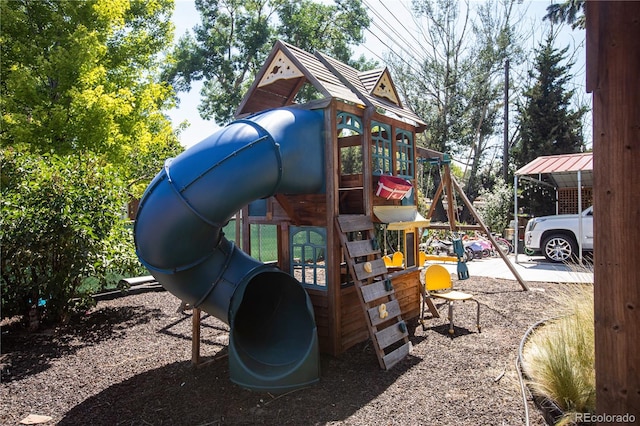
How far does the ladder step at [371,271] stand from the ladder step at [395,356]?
94 centimetres

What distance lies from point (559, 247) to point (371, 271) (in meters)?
9.63

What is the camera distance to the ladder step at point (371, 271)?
521 cm

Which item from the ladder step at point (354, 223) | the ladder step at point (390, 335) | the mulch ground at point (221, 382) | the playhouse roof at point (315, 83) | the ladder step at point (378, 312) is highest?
the playhouse roof at point (315, 83)

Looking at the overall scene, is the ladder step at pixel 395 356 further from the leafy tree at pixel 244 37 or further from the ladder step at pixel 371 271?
the leafy tree at pixel 244 37

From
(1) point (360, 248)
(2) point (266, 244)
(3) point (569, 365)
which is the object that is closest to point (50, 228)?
(1) point (360, 248)

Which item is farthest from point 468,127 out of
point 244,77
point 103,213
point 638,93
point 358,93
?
point 638,93

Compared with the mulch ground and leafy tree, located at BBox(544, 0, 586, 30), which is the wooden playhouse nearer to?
the mulch ground

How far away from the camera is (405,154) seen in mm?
7309

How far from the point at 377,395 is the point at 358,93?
3976 mm

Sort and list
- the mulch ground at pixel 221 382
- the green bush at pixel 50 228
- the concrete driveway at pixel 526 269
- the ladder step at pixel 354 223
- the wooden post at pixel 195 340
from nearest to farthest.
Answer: the mulch ground at pixel 221 382, the wooden post at pixel 195 340, the ladder step at pixel 354 223, the green bush at pixel 50 228, the concrete driveway at pixel 526 269

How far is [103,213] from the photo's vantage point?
258 inches

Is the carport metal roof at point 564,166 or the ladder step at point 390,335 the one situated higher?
the carport metal roof at point 564,166

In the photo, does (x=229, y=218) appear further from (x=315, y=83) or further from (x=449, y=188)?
(x=449, y=188)

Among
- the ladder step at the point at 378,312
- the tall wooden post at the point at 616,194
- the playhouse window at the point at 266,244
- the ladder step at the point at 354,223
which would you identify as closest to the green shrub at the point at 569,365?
the tall wooden post at the point at 616,194
